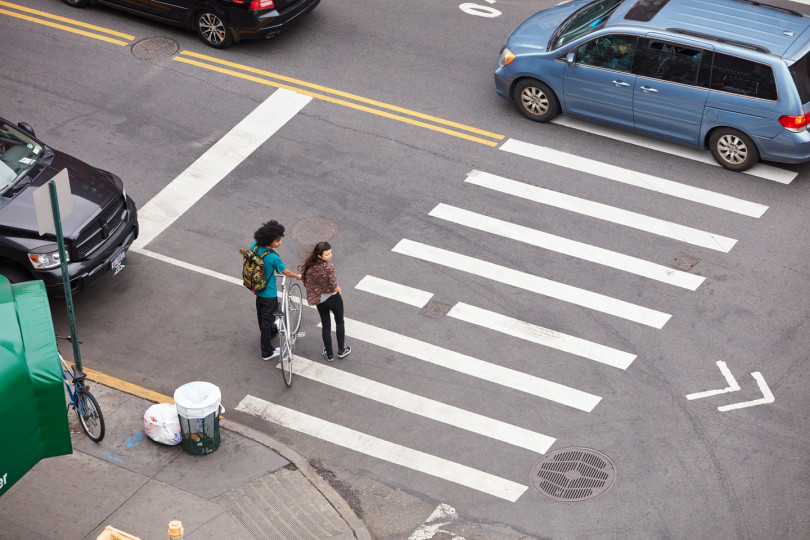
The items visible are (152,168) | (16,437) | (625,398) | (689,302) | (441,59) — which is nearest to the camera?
(16,437)

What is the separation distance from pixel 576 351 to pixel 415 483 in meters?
2.71

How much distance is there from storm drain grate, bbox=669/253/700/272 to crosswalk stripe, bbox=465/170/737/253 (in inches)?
13.3

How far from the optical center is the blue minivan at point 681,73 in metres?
14.6

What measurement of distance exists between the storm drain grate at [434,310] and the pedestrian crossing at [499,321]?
4cm

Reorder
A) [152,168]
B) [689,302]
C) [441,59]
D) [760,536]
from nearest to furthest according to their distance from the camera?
[760,536] < [689,302] < [152,168] < [441,59]

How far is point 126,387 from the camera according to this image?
12141 millimetres

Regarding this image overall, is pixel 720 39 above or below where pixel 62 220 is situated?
above

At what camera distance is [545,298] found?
1332 centimetres

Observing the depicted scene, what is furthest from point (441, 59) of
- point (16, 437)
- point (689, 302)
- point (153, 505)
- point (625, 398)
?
point (16, 437)

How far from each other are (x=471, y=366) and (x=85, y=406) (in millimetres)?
4295

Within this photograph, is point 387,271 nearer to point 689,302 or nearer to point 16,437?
point 689,302

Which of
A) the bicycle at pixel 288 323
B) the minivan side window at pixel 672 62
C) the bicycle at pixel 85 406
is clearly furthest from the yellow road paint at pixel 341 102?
the bicycle at pixel 85 406

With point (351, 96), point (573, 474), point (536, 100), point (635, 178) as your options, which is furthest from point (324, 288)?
point (536, 100)

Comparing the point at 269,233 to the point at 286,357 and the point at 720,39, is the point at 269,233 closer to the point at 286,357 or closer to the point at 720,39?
the point at 286,357
